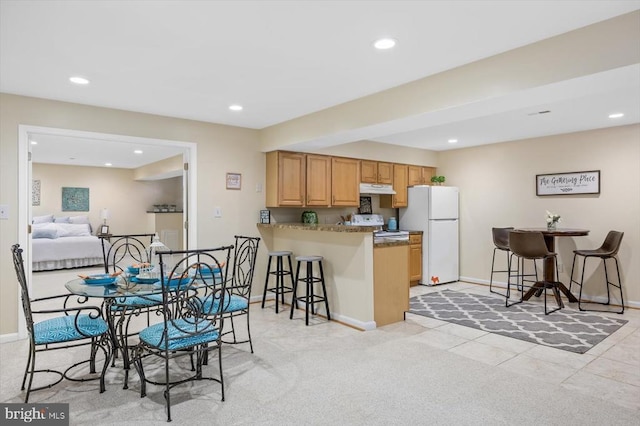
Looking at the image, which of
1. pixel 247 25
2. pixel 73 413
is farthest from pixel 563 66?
pixel 73 413

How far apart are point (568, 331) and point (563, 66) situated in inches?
110

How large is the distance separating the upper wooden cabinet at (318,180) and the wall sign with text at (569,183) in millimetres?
3150

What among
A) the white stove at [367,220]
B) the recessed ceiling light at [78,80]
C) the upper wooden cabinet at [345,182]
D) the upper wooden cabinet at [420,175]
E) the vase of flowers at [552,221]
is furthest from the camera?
the upper wooden cabinet at [420,175]

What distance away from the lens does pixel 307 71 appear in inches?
126

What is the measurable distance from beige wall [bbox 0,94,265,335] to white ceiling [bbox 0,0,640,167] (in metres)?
0.18

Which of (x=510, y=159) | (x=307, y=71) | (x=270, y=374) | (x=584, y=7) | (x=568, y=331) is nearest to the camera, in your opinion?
(x=584, y=7)

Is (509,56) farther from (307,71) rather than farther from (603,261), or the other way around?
(603,261)

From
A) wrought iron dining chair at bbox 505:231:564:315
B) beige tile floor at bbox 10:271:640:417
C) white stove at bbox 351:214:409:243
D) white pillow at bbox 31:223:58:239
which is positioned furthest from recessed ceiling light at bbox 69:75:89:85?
white pillow at bbox 31:223:58:239

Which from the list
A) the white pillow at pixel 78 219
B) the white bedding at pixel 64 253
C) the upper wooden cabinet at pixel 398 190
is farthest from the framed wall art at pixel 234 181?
the white pillow at pixel 78 219

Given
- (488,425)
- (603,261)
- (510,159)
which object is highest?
(510,159)

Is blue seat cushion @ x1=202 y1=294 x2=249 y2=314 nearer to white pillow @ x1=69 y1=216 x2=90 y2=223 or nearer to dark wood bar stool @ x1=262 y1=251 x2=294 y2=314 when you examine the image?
dark wood bar stool @ x1=262 y1=251 x2=294 y2=314

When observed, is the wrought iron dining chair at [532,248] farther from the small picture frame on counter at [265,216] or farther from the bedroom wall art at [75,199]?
the bedroom wall art at [75,199]

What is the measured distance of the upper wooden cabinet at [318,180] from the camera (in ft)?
18.2

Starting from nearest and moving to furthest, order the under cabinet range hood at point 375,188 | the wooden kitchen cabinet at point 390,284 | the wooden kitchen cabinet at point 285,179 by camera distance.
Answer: the wooden kitchen cabinet at point 390,284 → the wooden kitchen cabinet at point 285,179 → the under cabinet range hood at point 375,188
